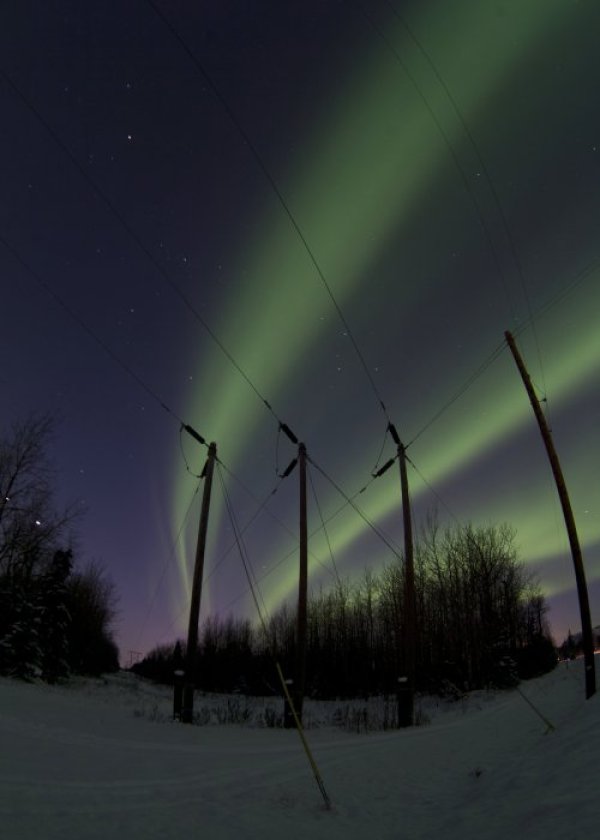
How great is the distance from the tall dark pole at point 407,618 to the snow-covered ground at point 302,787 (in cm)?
679

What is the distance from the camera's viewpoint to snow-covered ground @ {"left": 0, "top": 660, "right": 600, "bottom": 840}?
15.1ft

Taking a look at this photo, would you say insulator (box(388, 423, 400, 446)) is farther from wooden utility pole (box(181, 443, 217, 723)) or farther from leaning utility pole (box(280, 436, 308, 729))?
wooden utility pole (box(181, 443, 217, 723))

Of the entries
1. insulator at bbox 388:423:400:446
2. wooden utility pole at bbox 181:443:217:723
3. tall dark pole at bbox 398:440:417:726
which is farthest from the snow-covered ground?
insulator at bbox 388:423:400:446

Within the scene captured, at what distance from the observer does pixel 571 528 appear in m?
14.8

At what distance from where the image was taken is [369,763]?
8805mm

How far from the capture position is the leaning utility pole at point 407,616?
57.6 ft

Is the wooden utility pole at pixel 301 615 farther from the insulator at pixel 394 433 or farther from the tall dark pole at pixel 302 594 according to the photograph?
the insulator at pixel 394 433

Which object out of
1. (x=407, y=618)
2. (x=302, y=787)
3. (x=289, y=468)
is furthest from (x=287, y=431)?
(x=302, y=787)

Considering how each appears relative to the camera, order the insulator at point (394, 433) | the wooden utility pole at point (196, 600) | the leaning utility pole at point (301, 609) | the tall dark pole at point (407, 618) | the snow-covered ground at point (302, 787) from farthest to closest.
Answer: the insulator at point (394, 433)
the leaning utility pole at point (301, 609)
the wooden utility pole at point (196, 600)
the tall dark pole at point (407, 618)
the snow-covered ground at point (302, 787)

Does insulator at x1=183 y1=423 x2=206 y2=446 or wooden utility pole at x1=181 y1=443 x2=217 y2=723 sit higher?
insulator at x1=183 y1=423 x2=206 y2=446

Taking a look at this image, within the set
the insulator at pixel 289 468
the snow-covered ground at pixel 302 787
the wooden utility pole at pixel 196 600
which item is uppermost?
the insulator at pixel 289 468

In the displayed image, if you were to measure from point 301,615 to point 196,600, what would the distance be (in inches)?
149

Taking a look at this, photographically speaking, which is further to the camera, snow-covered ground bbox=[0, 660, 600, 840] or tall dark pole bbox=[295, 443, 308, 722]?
tall dark pole bbox=[295, 443, 308, 722]

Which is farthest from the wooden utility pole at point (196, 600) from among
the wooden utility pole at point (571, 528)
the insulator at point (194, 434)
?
the wooden utility pole at point (571, 528)
